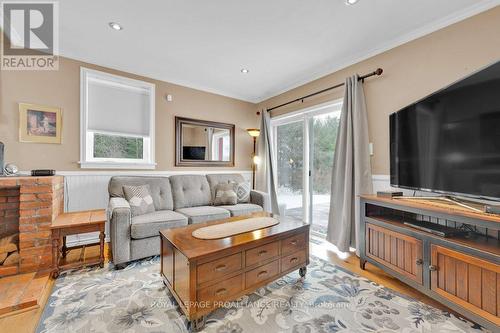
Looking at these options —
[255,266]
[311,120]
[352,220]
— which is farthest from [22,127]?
[352,220]

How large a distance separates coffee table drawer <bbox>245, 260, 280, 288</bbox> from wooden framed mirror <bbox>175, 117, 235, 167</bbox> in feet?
7.85

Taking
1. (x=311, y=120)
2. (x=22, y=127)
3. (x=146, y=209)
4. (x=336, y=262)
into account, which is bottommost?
(x=336, y=262)

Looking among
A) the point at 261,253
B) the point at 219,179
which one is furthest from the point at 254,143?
the point at 261,253

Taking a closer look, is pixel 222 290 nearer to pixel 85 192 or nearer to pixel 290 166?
pixel 85 192

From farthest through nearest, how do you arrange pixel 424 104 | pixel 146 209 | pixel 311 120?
pixel 311 120
pixel 146 209
pixel 424 104

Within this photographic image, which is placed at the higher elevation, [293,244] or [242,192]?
[242,192]

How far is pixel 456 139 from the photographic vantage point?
163 cm

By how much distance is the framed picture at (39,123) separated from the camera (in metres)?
2.51

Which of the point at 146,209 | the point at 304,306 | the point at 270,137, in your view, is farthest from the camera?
the point at 270,137

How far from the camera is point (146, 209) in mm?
2662

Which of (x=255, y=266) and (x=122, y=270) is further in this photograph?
(x=122, y=270)

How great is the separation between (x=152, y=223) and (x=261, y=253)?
4.25ft

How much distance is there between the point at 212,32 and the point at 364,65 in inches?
73.8

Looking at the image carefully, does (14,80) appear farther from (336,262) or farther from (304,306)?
(336,262)
